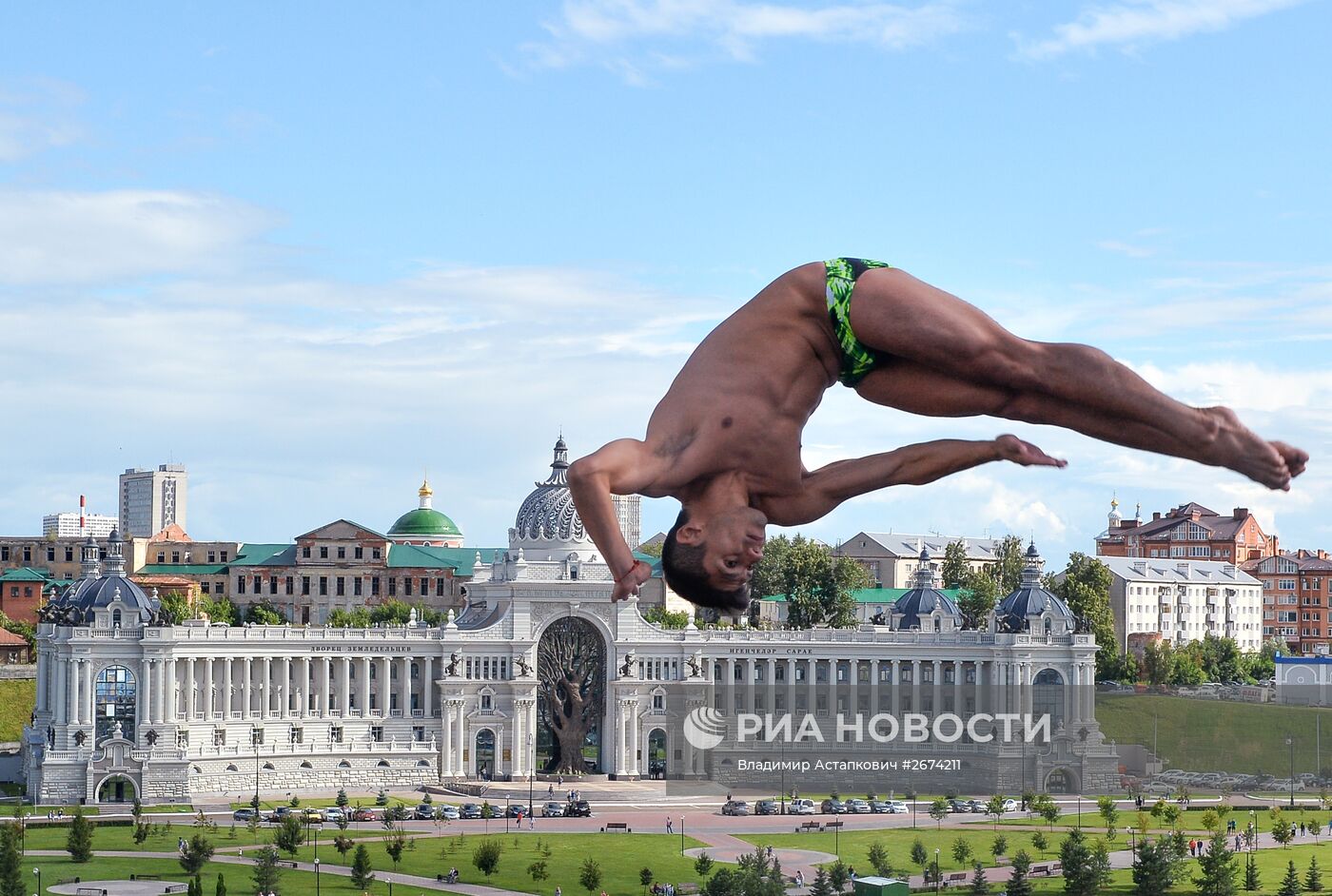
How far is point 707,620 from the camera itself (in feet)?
511

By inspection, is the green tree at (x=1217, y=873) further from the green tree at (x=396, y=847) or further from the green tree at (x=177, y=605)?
the green tree at (x=177, y=605)

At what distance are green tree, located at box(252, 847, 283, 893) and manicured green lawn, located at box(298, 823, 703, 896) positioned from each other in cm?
683

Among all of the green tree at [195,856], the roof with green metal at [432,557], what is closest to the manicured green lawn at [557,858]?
the green tree at [195,856]

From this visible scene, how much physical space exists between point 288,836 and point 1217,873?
34319 millimetres

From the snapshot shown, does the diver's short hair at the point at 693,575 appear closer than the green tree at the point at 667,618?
Yes

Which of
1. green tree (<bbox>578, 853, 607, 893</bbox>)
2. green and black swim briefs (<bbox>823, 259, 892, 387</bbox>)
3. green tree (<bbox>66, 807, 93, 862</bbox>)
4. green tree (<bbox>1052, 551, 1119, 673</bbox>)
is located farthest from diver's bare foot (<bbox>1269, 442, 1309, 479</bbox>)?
green tree (<bbox>1052, 551, 1119, 673</bbox>)

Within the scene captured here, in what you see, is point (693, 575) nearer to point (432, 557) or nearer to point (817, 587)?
point (817, 587)

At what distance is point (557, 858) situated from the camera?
8181 centimetres

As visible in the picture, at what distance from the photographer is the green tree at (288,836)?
8144 centimetres

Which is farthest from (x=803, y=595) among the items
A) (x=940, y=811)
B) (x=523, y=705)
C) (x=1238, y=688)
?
(x=940, y=811)

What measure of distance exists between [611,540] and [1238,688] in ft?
452

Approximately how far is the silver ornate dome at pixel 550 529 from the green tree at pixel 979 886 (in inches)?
1710

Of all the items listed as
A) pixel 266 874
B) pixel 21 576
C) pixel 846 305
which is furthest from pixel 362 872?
pixel 21 576

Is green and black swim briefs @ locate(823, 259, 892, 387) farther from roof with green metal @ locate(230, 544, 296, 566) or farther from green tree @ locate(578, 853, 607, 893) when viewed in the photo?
roof with green metal @ locate(230, 544, 296, 566)
